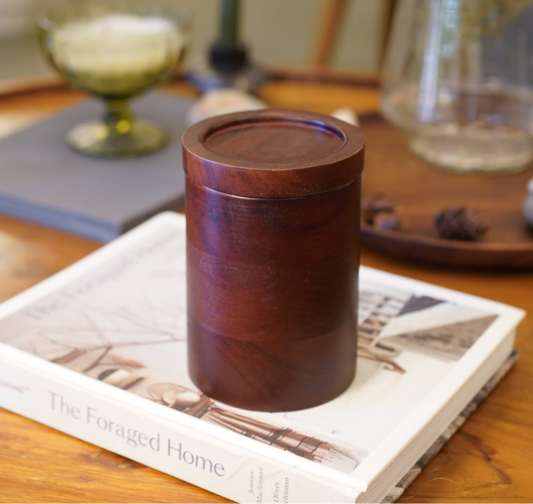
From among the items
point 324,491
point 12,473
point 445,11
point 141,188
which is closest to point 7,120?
point 141,188

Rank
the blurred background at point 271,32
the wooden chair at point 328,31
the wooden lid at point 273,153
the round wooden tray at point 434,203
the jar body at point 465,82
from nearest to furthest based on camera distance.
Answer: the wooden lid at point 273,153 → the round wooden tray at point 434,203 → the jar body at point 465,82 → the wooden chair at point 328,31 → the blurred background at point 271,32

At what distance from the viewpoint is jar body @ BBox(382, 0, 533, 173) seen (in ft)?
2.65

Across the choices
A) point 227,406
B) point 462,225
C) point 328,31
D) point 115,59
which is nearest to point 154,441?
point 227,406

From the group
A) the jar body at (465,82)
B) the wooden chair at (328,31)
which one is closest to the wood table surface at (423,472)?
the jar body at (465,82)

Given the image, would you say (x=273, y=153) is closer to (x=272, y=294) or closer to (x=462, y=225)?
(x=272, y=294)

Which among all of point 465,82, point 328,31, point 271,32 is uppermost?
point 465,82

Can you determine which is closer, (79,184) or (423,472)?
(423,472)

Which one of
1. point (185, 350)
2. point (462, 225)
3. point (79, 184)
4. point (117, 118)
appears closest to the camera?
point (185, 350)

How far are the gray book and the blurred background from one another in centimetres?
194

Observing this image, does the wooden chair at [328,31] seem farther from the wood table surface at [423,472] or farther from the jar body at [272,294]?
the jar body at [272,294]

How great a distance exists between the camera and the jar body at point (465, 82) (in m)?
0.81

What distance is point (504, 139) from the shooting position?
2.70 feet

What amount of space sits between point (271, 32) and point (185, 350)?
107 inches

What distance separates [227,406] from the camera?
0.44 m
